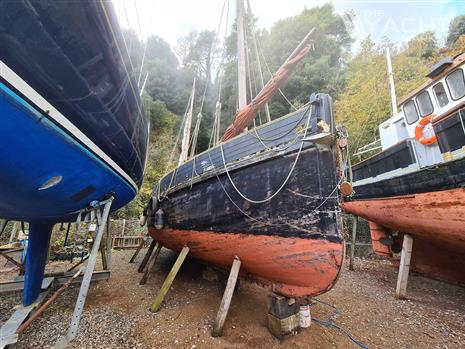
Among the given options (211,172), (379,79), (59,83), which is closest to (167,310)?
(211,172)

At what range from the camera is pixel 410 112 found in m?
6.53

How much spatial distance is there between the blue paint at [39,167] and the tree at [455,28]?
1282 inches

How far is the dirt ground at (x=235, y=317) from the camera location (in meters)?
3.15

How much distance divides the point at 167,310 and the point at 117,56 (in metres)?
4.01

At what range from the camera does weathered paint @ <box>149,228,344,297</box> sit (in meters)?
2.84

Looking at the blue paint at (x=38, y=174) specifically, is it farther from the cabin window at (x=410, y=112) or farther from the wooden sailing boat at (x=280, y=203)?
the cabin window at (x=410, y=112)

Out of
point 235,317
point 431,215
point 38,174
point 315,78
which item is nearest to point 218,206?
point 235,317

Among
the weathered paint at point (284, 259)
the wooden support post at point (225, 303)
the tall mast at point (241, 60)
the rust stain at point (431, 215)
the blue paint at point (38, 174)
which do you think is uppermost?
the tall mast at point (241, 60)

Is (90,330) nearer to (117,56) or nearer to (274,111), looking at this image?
(117,56)

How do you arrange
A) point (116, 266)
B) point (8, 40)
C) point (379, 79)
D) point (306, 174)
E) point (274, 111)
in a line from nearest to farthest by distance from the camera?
point (8, 40)
point (306, 174)
point (116, 266)
point (379, 79)
point (274, 111)

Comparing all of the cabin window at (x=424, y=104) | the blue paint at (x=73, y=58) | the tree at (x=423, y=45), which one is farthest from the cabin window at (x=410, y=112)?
the tree at (x=423, y=45)

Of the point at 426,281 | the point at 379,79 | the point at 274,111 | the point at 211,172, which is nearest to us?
the point at 211,172

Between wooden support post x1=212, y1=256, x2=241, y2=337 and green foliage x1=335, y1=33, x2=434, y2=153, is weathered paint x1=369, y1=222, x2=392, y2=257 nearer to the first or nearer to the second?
wooden support post x1=212, y1=256, x2=241, y2=337

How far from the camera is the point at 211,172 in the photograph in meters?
4.37
